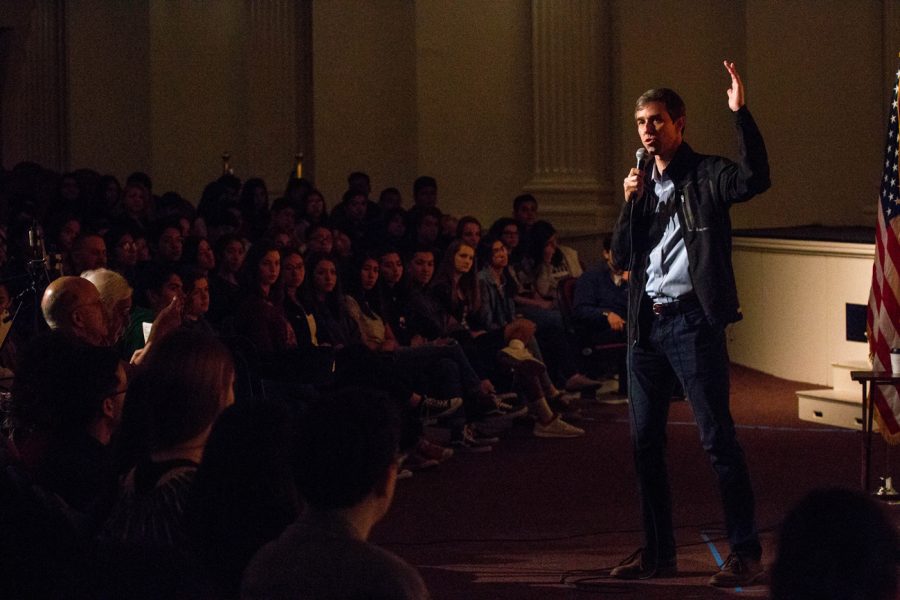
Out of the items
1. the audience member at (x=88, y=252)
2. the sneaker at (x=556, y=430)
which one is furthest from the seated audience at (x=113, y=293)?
the sneaker at (x=556, y=430)

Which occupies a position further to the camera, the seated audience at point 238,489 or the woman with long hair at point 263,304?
the woman with long hair at point 263,304

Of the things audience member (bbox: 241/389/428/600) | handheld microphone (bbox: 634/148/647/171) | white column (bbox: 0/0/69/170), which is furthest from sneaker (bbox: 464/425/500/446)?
white column (bbox: 0/0/69/170)

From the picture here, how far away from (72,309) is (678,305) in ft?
6.41

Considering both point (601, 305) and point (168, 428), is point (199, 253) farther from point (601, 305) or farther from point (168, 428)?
point (168, 428)

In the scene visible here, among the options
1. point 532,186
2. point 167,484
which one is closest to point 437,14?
point 532,186

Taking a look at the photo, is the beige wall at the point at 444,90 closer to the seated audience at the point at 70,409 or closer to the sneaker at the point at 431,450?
the sneaker at the point at 431,450

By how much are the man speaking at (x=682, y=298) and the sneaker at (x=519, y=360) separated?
3.32 meters

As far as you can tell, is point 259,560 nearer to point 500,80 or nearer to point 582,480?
point 582,480

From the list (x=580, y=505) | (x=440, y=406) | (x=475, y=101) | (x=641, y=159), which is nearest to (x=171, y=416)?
(x=641, y=159)

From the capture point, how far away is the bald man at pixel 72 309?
500 centimetres

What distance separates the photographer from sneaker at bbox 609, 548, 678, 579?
16.3 ft

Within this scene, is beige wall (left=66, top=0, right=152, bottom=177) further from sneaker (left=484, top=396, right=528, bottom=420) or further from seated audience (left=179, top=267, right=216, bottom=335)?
seated audience (left=179, top=267, right=216, bottom=335)

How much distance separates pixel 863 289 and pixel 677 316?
5.04m

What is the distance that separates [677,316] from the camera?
15.6ft
